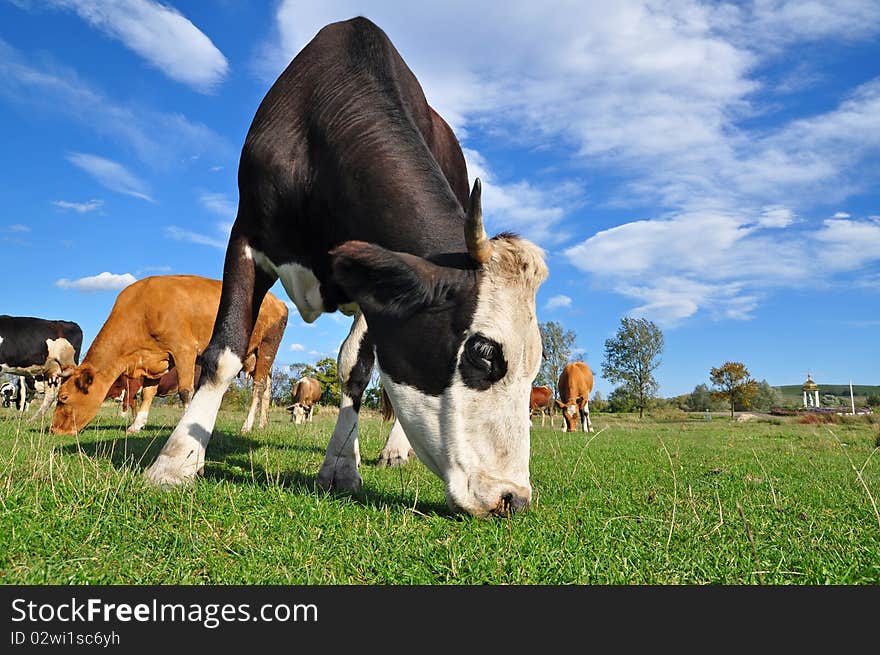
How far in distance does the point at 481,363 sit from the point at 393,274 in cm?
69

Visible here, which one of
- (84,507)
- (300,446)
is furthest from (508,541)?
(300,446)

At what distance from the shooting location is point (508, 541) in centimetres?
271

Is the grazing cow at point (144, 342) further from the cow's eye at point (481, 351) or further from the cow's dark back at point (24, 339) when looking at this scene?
the cow's dark back at point (24, 339)

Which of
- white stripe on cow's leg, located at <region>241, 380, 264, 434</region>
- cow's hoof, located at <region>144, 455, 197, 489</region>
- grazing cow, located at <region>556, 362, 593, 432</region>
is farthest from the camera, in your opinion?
grazing cow, located at <region>556, 362, 593, 432</region>

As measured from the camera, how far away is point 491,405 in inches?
127

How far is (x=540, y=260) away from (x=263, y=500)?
2.10 meters

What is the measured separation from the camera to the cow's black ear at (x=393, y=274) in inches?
129

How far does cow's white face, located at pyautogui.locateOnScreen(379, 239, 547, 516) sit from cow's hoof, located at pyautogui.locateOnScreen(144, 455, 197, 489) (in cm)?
178

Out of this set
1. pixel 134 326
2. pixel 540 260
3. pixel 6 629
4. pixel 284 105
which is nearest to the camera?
pixel 6 629

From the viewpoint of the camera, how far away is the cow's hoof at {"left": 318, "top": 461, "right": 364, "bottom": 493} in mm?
4332

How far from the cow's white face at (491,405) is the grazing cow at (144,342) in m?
7.37

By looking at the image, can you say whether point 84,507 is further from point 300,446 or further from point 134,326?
point 134,326

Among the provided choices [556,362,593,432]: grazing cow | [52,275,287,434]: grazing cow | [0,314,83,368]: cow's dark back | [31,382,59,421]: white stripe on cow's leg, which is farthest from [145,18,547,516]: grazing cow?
[0,314,83,368]: cow's dark back

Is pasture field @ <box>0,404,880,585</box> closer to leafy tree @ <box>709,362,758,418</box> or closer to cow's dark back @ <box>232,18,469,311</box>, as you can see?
cow's dark back @ <box>232,18,469,311</box>
